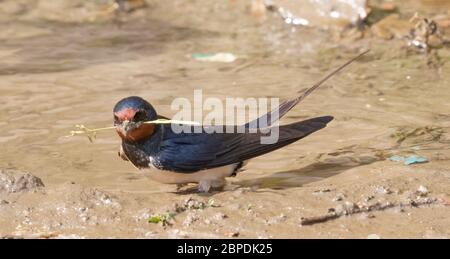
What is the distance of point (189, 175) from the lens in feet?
17.7

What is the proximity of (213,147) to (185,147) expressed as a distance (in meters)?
0.17

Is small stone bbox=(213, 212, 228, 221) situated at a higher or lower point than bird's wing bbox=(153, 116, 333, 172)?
lower

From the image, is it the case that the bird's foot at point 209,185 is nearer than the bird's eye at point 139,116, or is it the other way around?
the bird's eye at point 139,116

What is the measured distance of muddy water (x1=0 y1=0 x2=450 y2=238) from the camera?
15.7 ft

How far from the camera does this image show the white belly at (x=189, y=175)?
533 centimetres

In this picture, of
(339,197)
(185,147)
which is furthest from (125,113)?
(339,197)

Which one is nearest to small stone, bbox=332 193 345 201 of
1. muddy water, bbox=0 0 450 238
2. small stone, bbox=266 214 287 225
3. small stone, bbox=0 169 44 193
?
muddy water, bbox=0 0 450 238

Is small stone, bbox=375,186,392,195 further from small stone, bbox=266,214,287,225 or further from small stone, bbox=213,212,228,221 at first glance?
A: small stone, bbox=213,212,228,221

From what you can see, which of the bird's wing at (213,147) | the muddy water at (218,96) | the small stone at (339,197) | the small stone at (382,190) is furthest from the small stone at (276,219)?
the bird's wing at (213,147)

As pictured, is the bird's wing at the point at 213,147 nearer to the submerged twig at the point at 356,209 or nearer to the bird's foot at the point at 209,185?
the bird's foot at the point at 209,185

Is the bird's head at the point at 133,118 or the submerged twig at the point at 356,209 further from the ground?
the bird's head at the point at 133,118

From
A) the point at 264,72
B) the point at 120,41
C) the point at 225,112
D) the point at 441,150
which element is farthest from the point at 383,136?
the point at 120,41

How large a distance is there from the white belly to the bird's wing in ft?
0.18

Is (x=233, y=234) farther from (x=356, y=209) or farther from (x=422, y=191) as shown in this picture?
(x=422, y=191)
